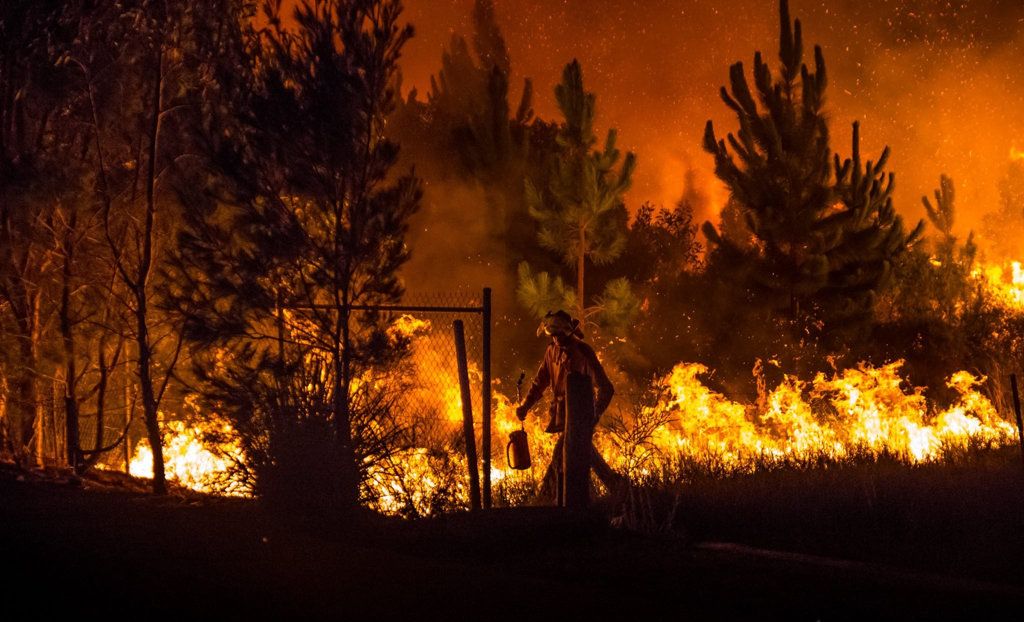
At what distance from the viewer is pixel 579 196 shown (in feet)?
85.5

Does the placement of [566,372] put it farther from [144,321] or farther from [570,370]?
[144,321]

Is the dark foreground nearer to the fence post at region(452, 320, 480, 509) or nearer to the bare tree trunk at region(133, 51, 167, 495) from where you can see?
the fence post at region(452, 320, 480, 509)

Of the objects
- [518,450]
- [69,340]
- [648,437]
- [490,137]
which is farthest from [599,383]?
[490,137]

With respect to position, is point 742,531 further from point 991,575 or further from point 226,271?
point 226,271

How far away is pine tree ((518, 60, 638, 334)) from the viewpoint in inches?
1000

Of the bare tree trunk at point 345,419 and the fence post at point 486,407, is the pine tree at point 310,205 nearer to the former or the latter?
the bare tree trunk at point 345,419

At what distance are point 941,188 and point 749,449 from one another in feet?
155

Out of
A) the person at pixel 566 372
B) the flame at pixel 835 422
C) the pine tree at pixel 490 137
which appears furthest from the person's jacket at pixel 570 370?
the pine tree at pixel 490 137

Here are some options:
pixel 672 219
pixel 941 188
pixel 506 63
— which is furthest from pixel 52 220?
pixel 941 188

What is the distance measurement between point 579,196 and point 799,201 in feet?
17.7

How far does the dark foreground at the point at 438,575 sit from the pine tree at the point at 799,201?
50.1 ft

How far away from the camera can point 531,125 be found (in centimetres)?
3195

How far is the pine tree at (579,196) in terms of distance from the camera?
25391 millimetres

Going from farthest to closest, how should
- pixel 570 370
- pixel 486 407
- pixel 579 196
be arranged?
1. pixel 579 196
2. pixel 486 407
3. pixel 570 370
